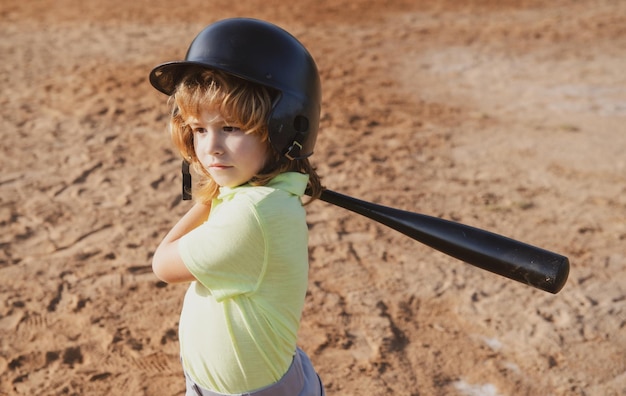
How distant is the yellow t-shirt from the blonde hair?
0.22 feet

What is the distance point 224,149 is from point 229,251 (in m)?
0.28

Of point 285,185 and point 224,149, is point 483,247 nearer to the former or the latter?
point 285,185

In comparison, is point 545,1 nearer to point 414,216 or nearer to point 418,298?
point 418,298

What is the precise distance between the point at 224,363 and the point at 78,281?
93.4 inches

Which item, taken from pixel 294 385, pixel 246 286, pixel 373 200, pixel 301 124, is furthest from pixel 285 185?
pixel 373 200

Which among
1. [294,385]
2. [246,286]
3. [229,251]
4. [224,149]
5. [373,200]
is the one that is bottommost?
[373,200]

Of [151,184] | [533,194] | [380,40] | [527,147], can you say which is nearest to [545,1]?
[380,40]

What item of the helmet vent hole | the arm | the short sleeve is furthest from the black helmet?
the arm

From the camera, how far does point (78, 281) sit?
4.21 meters

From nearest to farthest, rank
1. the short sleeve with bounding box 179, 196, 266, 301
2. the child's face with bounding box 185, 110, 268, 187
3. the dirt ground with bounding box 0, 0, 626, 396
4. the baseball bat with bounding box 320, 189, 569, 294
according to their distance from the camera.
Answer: the short sleeve with bounding box 179, 196, 266, 301 → the child's face with bounding box 185, 110, 268, 187 → the baseball bat with bounding box 320, 189, 569, 294 → the dirt ground with bounding box 0, 0, 626, 396

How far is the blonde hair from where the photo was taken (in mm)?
2041

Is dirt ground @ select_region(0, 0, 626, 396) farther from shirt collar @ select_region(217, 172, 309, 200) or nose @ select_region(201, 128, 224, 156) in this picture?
nose @ select_region(201, 128, 224, 156)

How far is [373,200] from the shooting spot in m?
5.24

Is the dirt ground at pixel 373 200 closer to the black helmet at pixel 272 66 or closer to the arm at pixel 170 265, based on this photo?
the arm at pixel 170 265
